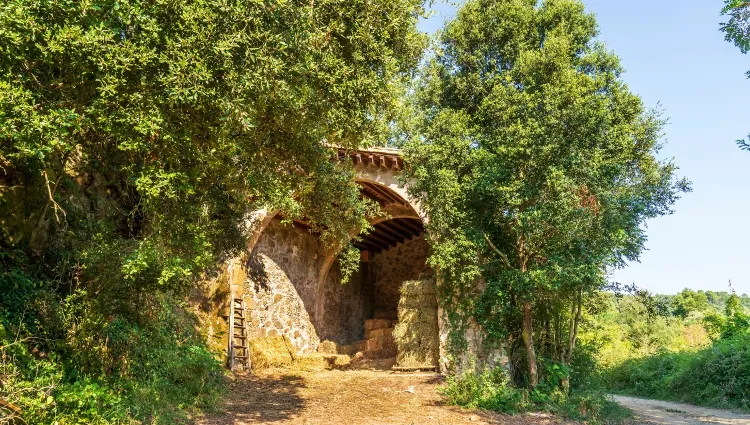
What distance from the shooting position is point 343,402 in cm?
922

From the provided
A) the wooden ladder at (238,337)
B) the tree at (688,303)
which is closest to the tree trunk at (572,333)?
the wooden ladder at (238,337)

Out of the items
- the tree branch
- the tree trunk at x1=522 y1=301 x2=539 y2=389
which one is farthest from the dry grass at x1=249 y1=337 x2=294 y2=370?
the tree branch

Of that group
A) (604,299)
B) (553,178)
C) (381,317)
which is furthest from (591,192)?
(381,317)

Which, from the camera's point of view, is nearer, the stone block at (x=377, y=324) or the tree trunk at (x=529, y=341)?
the tree trunk at (x=529, y=341)

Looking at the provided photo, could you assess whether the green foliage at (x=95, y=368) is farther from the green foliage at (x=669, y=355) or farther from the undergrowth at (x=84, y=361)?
the green foliage at (x=669, y=355)

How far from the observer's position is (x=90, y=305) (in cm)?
643

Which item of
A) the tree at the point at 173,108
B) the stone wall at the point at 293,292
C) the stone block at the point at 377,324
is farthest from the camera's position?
the stone block at the point at 377,324

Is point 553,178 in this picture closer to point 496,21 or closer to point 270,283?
point 496,21

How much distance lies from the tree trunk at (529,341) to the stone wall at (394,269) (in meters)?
8.65

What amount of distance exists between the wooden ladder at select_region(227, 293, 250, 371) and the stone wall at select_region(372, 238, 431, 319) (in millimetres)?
8227

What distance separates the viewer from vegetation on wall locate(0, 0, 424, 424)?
474 centimetres

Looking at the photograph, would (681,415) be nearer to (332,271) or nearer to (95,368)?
(332,271)

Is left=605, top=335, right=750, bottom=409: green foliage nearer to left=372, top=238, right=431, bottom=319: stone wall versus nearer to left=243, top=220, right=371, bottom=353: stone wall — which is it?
left=372, top=238, right=431, bottom=319: stone wall

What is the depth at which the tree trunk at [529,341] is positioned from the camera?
10.5m
